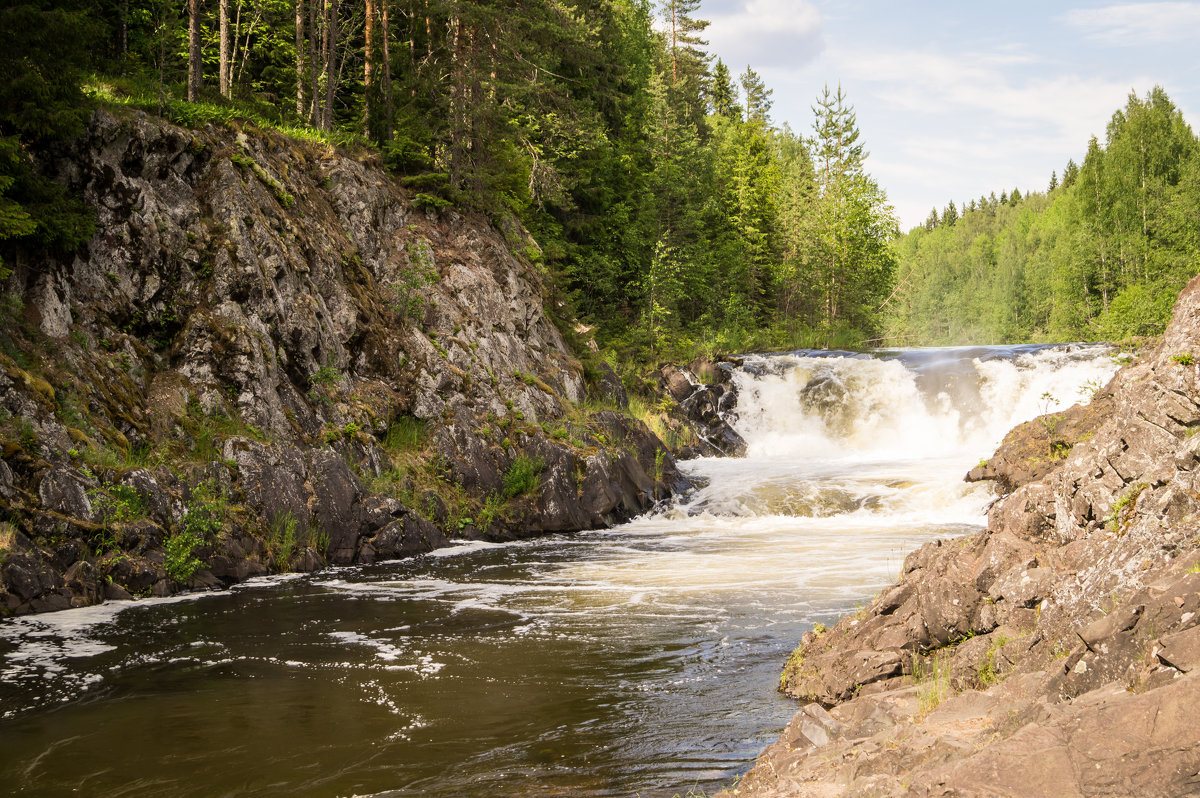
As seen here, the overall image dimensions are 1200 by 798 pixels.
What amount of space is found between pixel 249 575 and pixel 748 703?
892cm

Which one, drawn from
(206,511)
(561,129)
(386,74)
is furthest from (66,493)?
(561,129)

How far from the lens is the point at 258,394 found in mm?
15414

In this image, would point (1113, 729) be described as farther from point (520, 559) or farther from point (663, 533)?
point (663, 533)

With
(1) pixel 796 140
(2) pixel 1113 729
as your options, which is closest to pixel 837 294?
(1) pixel 796 140

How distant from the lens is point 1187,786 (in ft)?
10.9

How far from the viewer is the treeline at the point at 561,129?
2131 centimetres

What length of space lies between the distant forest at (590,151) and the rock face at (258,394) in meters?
1.04

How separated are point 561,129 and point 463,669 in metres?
25.8

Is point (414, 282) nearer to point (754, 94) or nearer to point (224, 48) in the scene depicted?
point (224, 48)

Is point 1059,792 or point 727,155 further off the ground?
point 727,155

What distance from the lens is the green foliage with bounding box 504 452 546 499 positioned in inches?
730

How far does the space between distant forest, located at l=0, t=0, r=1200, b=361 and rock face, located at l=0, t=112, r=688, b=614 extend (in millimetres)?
1043

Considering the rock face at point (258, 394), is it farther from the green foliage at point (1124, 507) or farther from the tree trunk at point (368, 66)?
the green foliage at point (1124, 507)

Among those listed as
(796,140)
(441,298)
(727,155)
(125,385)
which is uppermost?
(796,140)
